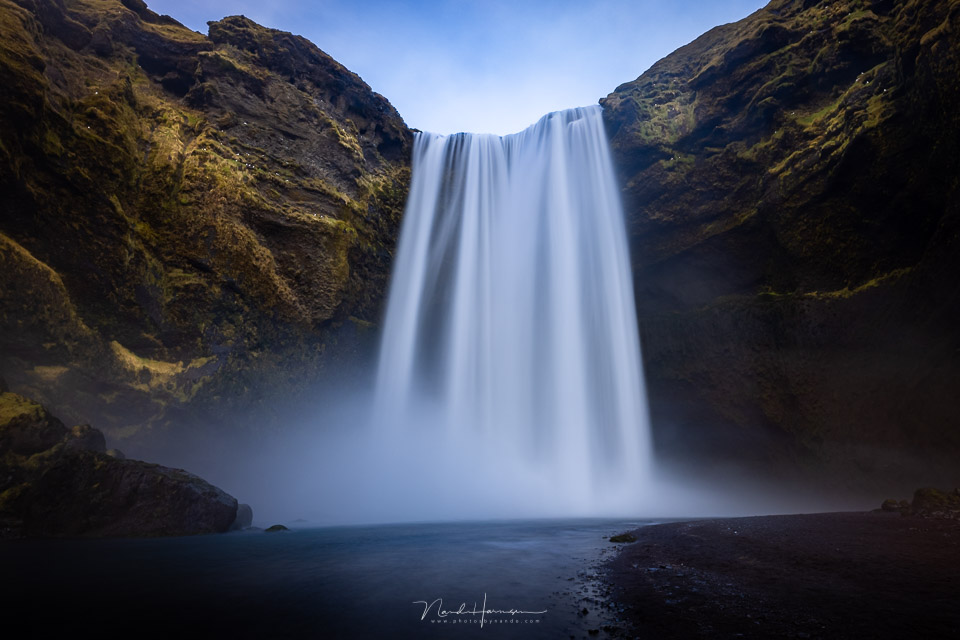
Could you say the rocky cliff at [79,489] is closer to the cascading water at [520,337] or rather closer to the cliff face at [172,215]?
the cliff face at [172,215]

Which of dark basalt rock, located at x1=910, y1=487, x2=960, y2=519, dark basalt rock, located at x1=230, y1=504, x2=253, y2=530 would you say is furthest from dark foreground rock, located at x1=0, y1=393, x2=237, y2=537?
A: dark basalt rock, located at x1=910, y1=487, x2=960, y2=519

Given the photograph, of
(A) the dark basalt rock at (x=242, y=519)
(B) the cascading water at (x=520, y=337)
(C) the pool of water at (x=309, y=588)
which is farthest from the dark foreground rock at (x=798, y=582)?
(B) the cascading water at (x=520, y=337)

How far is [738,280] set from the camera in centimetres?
1812

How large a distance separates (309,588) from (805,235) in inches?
744

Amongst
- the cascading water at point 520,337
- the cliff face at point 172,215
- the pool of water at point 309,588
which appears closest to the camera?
the pool of water at point 309,588

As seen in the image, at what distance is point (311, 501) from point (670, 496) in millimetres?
16202

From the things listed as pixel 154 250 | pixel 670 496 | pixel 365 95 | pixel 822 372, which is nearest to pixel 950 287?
pixel 822 372

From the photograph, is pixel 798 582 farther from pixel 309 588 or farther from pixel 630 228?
pixel 630 228

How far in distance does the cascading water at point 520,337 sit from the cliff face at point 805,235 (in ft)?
5.43

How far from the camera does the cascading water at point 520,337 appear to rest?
20.3 meters

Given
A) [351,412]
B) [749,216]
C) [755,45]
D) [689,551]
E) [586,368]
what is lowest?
[689,551]

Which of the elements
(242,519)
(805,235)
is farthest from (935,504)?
(242,519)

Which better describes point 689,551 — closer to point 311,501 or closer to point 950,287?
point 950,287

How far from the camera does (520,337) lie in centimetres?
Answer: 2238
